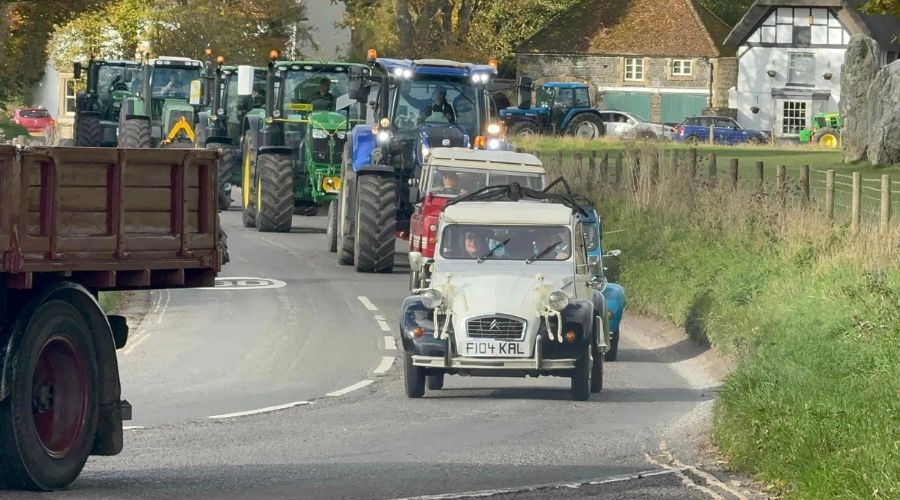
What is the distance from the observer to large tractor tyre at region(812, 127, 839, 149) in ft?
231

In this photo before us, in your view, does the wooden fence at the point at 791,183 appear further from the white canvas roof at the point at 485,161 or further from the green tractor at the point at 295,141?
the green tractor at the point at 295,141

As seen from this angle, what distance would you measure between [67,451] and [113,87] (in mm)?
31380

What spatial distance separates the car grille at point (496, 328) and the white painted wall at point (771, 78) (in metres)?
70.2

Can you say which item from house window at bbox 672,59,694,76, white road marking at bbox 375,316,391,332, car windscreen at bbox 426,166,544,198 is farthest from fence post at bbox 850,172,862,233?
house window at bbox 672,59,694,76

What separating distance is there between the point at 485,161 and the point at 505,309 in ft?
25.0

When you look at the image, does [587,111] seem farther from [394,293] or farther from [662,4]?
[394,293]

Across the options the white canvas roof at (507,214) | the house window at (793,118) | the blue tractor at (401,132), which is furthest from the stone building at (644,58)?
the white canvas roof at (507,214)

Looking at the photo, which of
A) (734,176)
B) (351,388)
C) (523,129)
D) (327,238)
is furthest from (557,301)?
(523,129)

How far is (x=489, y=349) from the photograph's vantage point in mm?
15711

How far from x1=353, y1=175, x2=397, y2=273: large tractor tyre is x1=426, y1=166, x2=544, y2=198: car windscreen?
286cm

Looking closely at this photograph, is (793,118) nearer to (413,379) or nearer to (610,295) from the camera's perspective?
(610,295)

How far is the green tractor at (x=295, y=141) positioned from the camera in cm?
3100

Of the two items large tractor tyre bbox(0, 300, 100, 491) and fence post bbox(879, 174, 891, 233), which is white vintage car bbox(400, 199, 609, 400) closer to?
large tractor tyre bbox(0, 300, 100, 491)

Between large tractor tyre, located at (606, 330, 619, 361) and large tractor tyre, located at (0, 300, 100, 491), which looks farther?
large tractor tyre, located at (606, 330, 619, 361)
